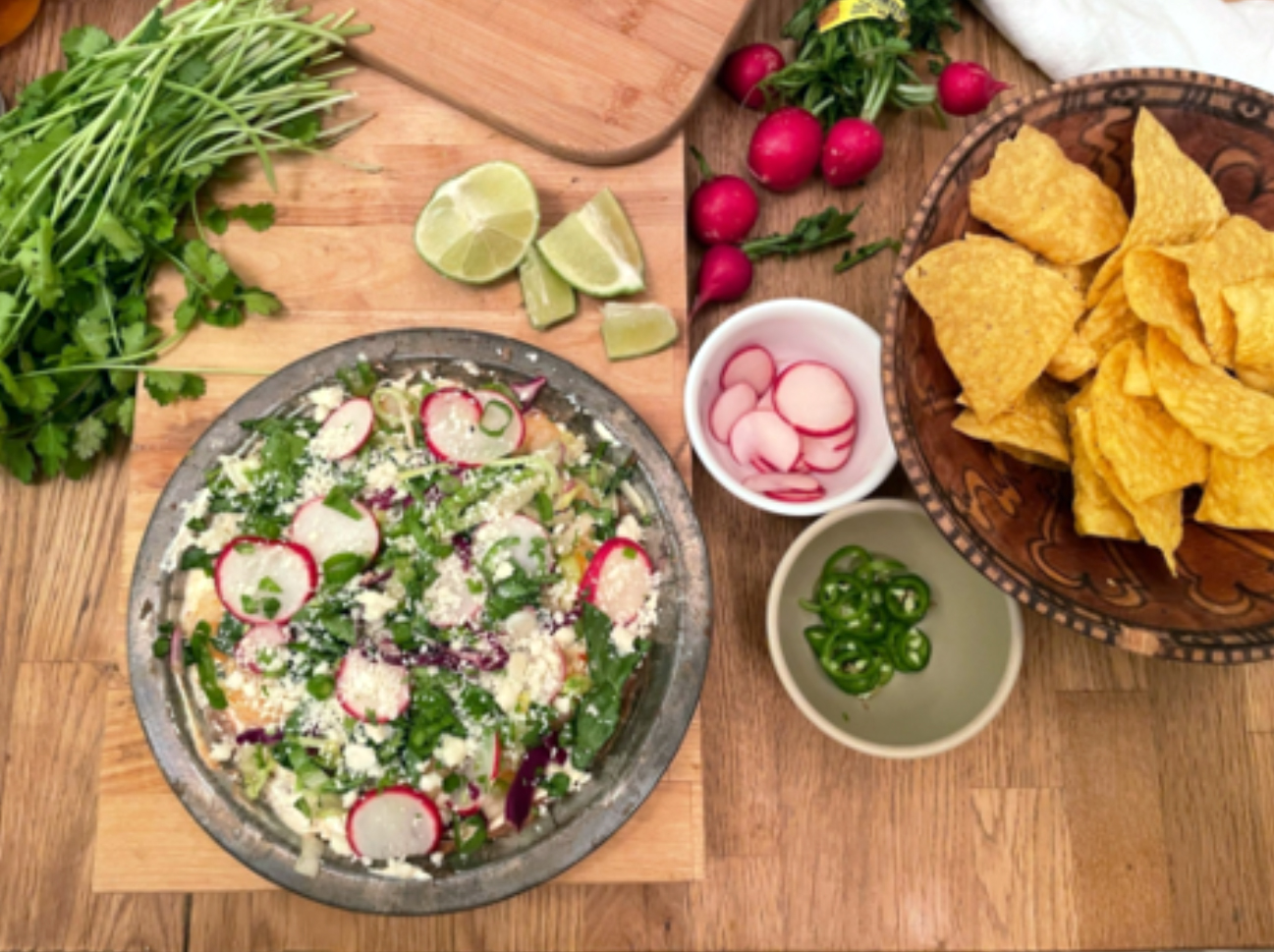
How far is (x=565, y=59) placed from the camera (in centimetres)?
168

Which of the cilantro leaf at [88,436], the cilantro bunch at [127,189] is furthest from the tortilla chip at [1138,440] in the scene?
the cilantro leaf at [88,436]

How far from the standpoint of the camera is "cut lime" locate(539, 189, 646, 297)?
→ 1595mm

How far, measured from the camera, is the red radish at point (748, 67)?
1.79 m

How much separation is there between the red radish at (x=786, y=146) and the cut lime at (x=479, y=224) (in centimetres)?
41

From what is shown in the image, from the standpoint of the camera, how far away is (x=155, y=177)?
5.20ft

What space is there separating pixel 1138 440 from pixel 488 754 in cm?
95

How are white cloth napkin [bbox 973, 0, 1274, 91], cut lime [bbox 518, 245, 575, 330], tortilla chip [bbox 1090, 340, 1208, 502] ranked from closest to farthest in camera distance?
1. tortilla chip [bbox 1090, 340, 1208, 502]
2. cut lime [bbox 518, 245, 575, 330]
3. white cloth napkin [bbox 973, 0, 1274, 91]

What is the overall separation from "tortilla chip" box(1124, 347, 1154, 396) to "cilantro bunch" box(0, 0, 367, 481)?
1248mm

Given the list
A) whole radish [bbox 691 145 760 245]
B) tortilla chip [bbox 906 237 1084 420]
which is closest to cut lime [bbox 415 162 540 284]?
whole radish [bbox 691 145 760 245]

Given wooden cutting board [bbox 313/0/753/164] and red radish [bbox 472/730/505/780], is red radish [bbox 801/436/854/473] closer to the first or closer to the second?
wooden cutting board [bbox 313/0/753/164]

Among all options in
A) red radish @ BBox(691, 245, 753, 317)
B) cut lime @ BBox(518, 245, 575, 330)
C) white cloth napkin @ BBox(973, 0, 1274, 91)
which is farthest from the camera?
white cloth napkin @ BBox(973, 0, 1274, 91)

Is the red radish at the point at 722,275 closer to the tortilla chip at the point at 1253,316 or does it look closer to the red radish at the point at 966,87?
the red radish at the point at 966,87

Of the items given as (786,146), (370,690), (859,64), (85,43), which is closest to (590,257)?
(786,146)

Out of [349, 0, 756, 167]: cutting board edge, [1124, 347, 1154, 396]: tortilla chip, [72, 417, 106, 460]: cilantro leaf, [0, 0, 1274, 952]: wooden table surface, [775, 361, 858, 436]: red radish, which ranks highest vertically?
[1124, 347, 1154, 396]: tortilla chip
